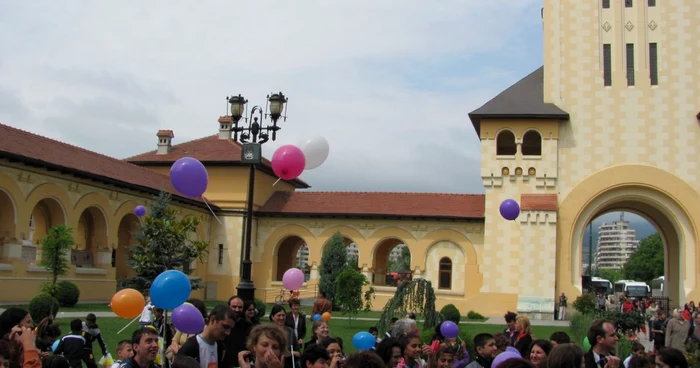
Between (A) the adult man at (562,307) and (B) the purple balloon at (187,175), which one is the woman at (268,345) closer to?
(B) the purple balloon at (187,175)

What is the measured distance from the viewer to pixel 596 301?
2745cm

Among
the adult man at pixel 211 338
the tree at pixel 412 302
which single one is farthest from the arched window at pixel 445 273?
the adult man at pixel 211 338

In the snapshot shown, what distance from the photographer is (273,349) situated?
5.00m

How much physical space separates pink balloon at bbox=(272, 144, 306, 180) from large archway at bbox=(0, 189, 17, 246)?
14392 mm

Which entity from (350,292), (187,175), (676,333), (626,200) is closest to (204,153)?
(350,292)

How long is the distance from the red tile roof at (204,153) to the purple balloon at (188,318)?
28051 mm

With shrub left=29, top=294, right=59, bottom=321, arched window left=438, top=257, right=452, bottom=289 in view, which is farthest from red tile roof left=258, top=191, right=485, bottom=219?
shrub left=29, top=294, right=59, bottom=321

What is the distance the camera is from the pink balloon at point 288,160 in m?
12.5

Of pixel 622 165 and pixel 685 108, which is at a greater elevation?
pixel 685 108

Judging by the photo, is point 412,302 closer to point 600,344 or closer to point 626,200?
point 600,344

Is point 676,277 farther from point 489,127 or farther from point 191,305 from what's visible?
point 191,305

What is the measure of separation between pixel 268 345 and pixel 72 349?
4.98 m

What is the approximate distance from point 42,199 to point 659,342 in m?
20.2

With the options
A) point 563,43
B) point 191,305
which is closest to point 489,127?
point 563,43
